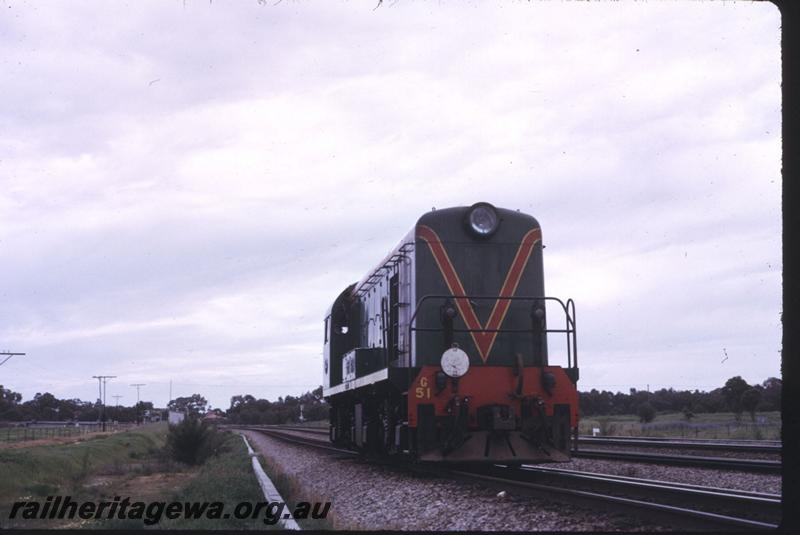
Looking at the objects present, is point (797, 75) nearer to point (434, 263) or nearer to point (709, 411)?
point (434, 263)

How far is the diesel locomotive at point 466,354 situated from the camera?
11734mm

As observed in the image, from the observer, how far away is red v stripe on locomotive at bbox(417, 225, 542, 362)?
517 inches

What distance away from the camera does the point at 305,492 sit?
11812mm

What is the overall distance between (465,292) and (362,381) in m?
2.86

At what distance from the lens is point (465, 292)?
44.1ft

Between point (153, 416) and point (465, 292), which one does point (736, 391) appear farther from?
point (153, 416)

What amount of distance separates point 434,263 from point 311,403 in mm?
90635

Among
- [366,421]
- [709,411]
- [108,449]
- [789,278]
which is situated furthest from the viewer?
[709,411]

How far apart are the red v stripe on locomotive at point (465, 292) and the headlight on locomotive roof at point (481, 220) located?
0.61 meters

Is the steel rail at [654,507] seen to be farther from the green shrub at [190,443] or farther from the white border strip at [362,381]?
the green shrub at [190,443]

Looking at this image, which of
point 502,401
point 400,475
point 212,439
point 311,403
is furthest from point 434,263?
point 311,403

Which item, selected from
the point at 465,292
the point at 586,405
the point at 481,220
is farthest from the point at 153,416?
the point at 481,220

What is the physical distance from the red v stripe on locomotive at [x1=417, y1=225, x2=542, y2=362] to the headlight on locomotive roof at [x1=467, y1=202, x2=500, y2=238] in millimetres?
605

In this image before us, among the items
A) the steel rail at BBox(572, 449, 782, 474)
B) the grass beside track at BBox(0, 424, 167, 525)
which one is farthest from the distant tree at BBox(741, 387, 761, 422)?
the grass beside track at BBox(0, 424, 167, 525)
